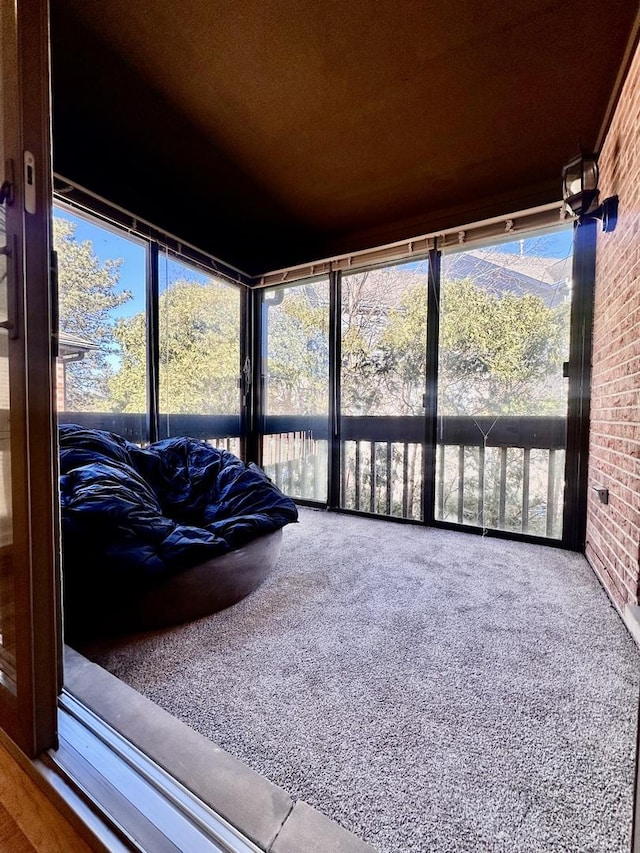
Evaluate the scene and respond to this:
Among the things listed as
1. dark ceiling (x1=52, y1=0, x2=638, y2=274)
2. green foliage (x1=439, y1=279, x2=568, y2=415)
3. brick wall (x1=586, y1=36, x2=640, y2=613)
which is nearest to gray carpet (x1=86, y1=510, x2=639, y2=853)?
brick wall (x1=586, y1=36, x2=640, y2=613)

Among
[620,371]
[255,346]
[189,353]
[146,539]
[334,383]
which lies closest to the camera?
[146,539]

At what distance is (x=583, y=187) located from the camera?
2.09 meters

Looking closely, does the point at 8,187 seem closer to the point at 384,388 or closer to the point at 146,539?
the point at 146,539

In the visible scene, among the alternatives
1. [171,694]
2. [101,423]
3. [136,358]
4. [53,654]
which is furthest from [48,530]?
[136,358]

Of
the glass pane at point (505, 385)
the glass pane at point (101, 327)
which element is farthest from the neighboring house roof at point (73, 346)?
the glass pane at point (505, 385)

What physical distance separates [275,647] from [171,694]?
385 mm

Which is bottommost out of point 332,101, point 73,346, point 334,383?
point 334,383

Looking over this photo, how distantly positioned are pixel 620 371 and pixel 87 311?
3.12 m

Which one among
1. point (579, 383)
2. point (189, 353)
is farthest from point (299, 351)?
point (579, 383)

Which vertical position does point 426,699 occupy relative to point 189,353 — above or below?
below

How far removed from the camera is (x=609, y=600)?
1762mm

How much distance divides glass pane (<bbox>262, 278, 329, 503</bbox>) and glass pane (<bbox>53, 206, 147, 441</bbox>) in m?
1.29

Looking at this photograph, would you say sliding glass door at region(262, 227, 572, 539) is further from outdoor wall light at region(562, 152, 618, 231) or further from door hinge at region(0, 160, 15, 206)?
door hinge at region(0, 160, 15, 206)

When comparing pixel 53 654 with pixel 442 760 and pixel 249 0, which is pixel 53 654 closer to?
pixel 442 760
